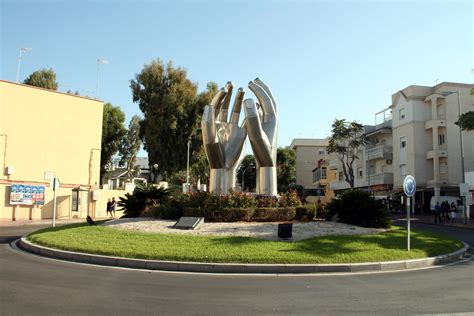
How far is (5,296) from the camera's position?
7.41 meters

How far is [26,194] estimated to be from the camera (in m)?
32.3

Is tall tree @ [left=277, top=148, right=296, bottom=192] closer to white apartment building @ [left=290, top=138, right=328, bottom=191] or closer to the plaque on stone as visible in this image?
white apartment building @ [left=290, top=138, right=328, bottom=191]

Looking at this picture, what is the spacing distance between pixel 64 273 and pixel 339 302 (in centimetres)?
600

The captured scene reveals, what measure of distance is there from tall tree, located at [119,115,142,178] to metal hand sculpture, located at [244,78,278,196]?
125 ft

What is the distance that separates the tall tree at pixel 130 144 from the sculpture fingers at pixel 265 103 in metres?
37.9

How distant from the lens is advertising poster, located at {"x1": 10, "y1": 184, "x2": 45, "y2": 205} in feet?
103

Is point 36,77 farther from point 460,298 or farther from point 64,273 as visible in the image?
point 460,298

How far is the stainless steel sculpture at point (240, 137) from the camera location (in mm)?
19625

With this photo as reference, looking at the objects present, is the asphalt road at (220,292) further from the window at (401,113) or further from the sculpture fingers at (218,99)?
the window at (401,113)

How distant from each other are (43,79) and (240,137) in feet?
125

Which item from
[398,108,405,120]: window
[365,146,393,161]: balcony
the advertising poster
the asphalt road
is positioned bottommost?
the asphalt road

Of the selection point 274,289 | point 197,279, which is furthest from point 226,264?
point 274,289

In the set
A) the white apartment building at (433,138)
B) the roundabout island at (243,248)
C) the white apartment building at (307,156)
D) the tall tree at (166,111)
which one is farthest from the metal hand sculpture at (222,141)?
the white apartment building at (307,156)

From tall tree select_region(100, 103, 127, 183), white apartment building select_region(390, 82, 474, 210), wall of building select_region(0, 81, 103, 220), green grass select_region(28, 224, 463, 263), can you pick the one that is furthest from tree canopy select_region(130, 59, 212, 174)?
green grass select_region(28, 224, 463, 263)
